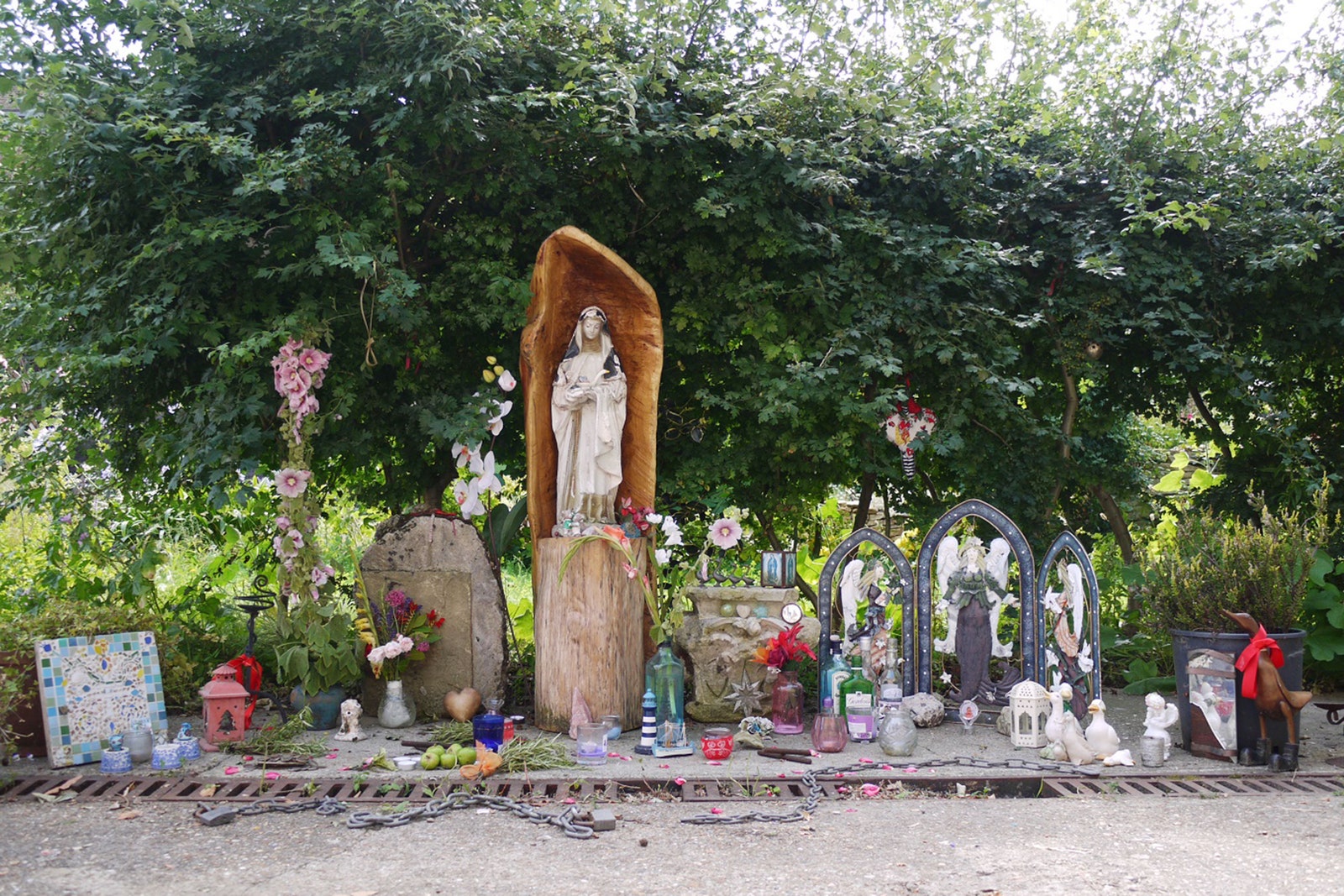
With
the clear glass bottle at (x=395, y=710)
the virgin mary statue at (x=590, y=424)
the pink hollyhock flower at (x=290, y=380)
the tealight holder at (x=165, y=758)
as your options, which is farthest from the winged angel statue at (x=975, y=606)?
the tealight holder at (x=165, y=758)

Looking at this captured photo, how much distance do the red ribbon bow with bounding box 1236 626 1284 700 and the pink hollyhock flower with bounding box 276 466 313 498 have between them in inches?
200

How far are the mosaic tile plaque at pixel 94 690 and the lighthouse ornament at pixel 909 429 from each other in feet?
15.3

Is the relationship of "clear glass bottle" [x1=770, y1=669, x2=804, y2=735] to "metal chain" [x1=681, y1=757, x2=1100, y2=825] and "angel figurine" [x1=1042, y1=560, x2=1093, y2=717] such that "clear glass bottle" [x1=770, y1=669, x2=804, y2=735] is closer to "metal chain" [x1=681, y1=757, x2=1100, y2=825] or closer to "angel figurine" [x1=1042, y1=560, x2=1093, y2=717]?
"metal chain" [x1=681, y1=757, x2=1100, y2=825]

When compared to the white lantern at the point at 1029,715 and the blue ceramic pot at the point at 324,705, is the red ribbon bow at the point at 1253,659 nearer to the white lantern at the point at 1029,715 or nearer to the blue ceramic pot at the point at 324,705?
the white lantern at the point at 1029,715


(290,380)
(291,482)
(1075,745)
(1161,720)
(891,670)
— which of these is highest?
(290,380)

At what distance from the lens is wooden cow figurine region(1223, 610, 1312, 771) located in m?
4.83

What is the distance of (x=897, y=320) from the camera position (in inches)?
257

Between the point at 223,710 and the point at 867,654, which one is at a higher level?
the point at 867,654

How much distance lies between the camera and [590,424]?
5.96 metres

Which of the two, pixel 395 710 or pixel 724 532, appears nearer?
pixel 395 710

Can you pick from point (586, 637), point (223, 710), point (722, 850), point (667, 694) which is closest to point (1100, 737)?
point (667, 694)

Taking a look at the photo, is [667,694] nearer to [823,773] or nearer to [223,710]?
[823,773]

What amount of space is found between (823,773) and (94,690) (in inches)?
146

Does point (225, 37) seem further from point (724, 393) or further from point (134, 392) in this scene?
point (724, 393)
